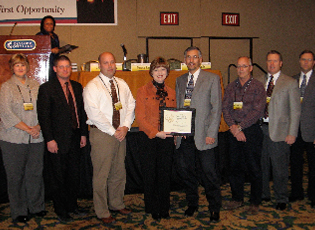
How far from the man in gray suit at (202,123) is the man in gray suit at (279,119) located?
0.70m

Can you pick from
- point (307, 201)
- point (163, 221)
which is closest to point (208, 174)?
point (163, 221)

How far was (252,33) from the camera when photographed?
747cm

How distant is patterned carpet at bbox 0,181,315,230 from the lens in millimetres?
2562

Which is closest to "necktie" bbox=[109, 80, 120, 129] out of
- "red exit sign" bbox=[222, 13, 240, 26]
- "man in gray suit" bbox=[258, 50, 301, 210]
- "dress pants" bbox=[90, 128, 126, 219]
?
→ "dress pants" bbox=[90, 128, 126, 219]

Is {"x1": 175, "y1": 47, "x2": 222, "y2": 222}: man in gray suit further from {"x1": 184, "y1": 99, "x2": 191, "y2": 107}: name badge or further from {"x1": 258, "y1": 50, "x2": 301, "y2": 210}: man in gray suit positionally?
{"x1": 258, "y1": 50, "x2": 301, "y2": 210}: man in gray suit

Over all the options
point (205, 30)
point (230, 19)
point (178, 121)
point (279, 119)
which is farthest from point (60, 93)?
point (230, 19)

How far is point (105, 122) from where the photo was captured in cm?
254

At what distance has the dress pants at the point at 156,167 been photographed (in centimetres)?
260

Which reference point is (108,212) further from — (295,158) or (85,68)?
(295,158)

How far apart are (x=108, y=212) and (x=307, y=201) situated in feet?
7.46

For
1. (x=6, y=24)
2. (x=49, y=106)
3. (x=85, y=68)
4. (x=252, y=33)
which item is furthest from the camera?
(x=252, y=33)

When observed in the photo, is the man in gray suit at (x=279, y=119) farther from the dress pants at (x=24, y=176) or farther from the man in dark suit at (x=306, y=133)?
the dress pants at (x=24, y=176)

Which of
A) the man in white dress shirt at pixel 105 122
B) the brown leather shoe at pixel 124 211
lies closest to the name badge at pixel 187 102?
the man in white dress shirt at pixel 105 122

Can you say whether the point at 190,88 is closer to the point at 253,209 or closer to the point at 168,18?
the point at 253,209
